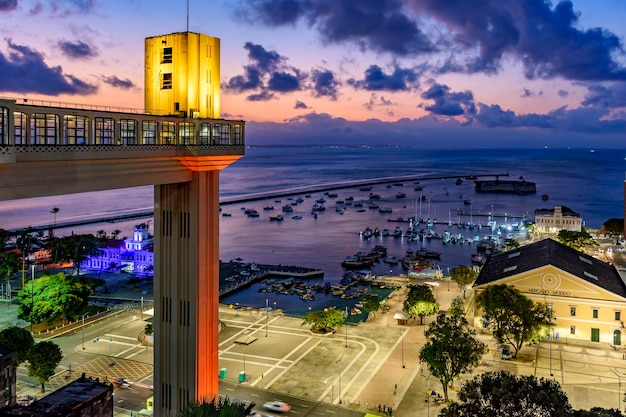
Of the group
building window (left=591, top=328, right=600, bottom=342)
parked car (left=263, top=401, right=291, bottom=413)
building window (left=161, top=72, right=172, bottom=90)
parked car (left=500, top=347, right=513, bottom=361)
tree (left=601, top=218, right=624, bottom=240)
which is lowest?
parked car (left=263, top=401, right=291, bottom=413)

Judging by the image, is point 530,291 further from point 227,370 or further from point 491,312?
point 227,370

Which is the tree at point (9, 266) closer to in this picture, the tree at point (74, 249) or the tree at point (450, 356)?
the tree at point (74, 249)

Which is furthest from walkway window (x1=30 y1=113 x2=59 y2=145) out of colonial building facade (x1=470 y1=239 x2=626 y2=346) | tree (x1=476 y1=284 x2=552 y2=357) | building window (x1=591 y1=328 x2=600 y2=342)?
building window (x1=591 y1=328 x2=600 y2=342)

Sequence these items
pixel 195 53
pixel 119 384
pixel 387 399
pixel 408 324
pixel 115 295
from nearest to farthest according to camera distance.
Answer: pixel 195 53, pixel 387 399, pixel 119 384, pixel 408 324, pixel 115 295

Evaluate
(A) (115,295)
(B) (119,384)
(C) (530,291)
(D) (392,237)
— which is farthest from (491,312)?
(D) (392,237)

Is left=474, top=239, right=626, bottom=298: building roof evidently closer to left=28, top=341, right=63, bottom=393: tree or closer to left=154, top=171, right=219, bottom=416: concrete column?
left=154, top=171, right=219, bottom=416: concrete column
